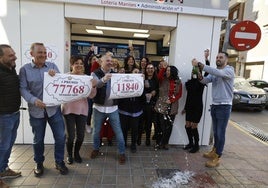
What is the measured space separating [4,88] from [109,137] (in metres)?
2.44

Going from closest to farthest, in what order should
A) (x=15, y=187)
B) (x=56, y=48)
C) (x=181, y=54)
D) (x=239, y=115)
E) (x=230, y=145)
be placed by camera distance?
1. (x=15, y=187)
2. (x=56, y=48)
3. (x=181, y=54)
4. (x=230, y=145)
5. (x=239, y=115)

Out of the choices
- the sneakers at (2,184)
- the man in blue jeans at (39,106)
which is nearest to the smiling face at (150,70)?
the man in blue jeans at (39,106)

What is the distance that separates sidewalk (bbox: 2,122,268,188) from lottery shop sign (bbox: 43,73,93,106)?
4.06ft

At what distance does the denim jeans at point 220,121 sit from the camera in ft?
12.7

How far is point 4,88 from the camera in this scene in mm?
2836

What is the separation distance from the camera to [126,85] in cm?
388

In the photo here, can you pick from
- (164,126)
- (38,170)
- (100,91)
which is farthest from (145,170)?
(38,170)

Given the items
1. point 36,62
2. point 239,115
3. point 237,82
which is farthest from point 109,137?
point 237,82

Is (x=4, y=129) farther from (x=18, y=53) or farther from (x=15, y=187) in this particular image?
(x=18, y=53)

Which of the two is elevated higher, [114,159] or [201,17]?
[201,17]

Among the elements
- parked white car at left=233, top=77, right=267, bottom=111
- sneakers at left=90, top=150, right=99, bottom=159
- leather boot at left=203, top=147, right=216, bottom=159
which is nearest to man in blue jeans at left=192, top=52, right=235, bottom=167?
leather boot at left=203, top=147, right=216, bottom=159

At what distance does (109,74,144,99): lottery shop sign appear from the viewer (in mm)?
3764

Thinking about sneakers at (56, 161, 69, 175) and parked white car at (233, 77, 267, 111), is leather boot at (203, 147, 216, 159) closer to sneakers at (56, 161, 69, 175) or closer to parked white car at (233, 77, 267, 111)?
sneakers at (56, 161, 69, 175)

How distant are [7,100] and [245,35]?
440 cm
